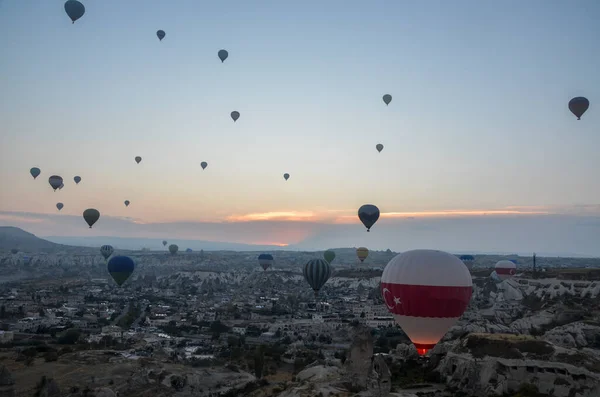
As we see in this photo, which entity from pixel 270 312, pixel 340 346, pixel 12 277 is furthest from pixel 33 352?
pixel 12 277

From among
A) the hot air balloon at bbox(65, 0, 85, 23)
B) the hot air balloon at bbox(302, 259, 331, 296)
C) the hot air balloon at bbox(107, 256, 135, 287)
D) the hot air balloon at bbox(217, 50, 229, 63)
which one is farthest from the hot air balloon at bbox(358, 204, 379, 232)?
the hot air balloon at bbox(65, 0, 85, 23)

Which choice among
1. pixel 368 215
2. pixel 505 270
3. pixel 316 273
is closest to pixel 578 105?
pixel 368 215

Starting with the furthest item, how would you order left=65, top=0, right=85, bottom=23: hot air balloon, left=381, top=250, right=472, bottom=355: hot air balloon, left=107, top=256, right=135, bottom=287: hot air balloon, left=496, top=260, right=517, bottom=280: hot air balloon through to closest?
left=496, top=260, right=517, bottom=280: hot air balloon, left=107, top=256, right=135, bottom=287: hot air balloon, left=65, top=0, right=85, bottom=23: hot air balloon, left=381, top=250, right=472, bottom=355: hot air balloon

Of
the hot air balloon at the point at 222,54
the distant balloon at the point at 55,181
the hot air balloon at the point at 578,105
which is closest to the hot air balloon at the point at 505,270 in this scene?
the hot air balloon at the point at 578,105

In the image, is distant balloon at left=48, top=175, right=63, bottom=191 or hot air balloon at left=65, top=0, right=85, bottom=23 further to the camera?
distant balloon at left=48, top=175, right=63, bottom=191

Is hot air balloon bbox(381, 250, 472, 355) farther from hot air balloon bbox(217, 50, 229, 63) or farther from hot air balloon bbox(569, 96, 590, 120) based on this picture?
hot air balloon bbox(217, 50, 229, 63)

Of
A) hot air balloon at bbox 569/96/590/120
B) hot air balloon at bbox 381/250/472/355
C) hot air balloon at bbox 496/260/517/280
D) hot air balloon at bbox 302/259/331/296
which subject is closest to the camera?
hot air balloon at bbox 381/250/472/355

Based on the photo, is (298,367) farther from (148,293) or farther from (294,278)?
(294,278)
